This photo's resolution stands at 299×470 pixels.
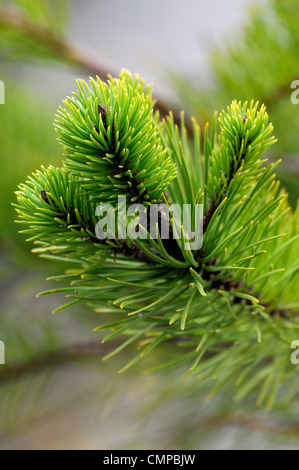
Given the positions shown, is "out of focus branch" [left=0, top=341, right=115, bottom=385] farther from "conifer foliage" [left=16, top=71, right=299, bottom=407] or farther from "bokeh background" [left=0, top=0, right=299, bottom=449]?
"conifer foliage" [left=16, top=71, right=299, bottom=407]

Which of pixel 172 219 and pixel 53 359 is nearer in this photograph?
pixel 172 219

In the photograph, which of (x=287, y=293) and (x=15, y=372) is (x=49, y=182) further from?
(x=15, y=372)

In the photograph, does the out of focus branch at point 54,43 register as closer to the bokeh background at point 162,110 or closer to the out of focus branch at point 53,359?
the bokeh background at point 162,110

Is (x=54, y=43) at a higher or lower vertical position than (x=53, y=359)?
higher

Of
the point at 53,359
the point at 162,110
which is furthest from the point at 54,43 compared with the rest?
the point at 53,359

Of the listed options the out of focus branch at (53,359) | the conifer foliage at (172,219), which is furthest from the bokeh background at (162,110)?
the conifer foliage at (172,219)

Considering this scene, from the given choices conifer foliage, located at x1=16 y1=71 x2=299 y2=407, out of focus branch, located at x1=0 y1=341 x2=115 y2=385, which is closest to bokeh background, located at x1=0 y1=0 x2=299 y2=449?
out of focus branch, located at x1=0 y1=341 x2=115 y2=385

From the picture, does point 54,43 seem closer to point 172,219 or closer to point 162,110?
point 162,110

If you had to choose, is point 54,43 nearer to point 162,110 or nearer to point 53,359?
Result: point 162,110

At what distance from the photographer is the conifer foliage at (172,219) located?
12cm

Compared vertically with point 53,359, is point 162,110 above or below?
above

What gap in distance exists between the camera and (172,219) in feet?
0.44

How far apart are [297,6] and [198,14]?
2.73 ft

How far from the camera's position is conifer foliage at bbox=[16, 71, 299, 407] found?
4.9 inches
